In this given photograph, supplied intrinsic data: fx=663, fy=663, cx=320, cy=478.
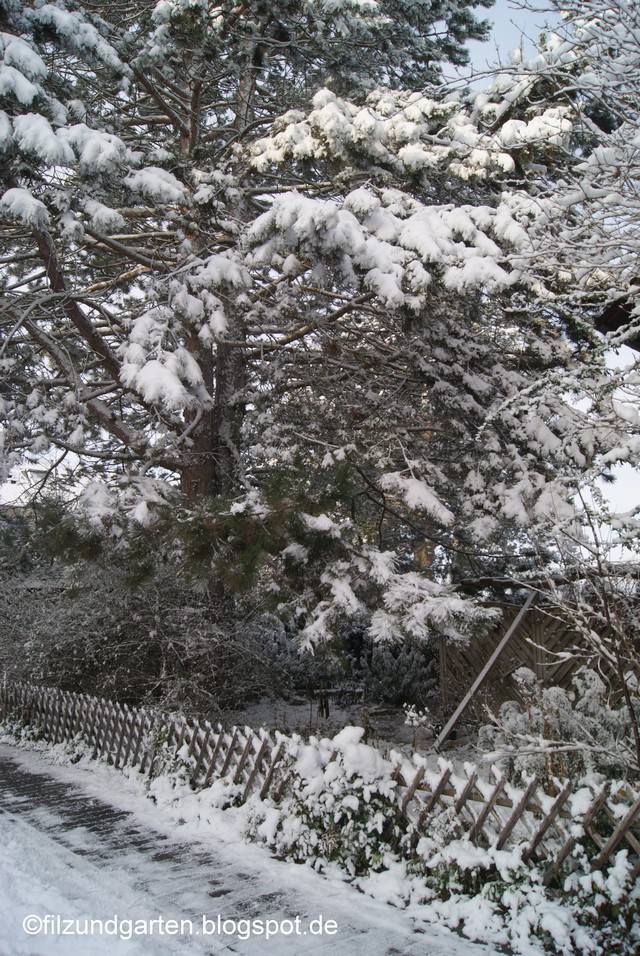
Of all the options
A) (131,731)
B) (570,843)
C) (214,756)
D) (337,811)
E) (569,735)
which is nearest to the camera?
(570,843)

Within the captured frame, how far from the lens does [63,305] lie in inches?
338

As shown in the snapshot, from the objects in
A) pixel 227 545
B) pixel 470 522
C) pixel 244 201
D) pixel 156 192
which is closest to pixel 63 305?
pixel 156 192

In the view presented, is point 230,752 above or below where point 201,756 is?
above

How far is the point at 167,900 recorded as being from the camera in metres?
4.13

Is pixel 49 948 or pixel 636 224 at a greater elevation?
pixel 636 224

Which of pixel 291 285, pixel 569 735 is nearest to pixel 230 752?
pixel 569 735

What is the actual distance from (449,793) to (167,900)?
1.97 meters

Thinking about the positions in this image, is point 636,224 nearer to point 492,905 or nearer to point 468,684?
point 492,905

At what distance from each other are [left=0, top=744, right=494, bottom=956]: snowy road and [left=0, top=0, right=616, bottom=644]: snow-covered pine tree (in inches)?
87.7

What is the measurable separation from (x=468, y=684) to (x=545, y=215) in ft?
20.9

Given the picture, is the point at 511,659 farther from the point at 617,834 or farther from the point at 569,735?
the point at 617,834

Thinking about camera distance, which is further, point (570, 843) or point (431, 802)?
point (431, 802)

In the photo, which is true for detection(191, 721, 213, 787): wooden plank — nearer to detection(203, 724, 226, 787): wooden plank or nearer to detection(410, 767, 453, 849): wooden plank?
detection(203, 724, 226, 787): wooden plank

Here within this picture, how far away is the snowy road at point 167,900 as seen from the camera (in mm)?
3652
